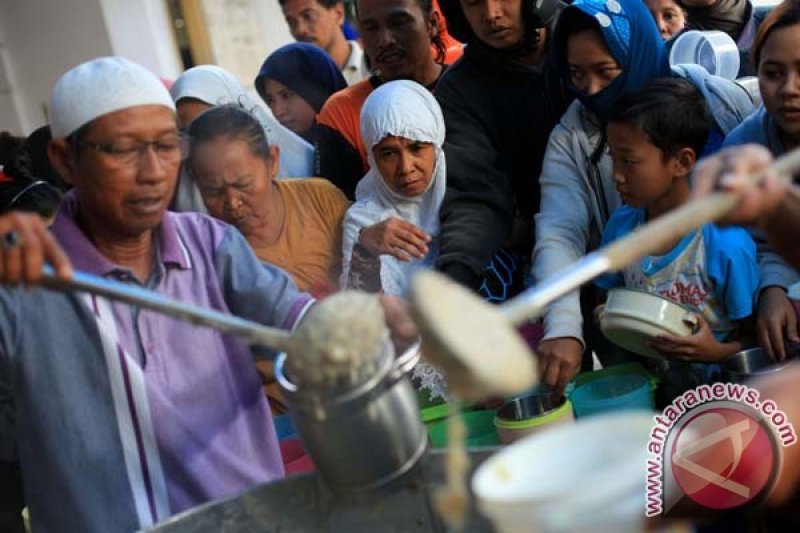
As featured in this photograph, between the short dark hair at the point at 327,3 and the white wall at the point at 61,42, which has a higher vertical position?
the white wall at the point at 61,42

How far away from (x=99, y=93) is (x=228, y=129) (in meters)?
0.90

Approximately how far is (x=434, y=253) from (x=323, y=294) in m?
0.33

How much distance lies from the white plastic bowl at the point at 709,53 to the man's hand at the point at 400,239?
106 cm

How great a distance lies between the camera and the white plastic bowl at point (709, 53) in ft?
8.88

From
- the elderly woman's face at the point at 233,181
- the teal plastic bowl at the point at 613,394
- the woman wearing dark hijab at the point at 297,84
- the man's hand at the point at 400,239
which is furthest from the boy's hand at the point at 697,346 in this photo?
the woman wearing dark hijab at the point at 297,84

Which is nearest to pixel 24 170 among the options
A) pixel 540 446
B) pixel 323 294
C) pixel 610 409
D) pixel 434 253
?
pixel 323 294

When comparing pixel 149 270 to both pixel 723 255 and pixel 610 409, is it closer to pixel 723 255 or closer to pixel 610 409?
pixel 610 409

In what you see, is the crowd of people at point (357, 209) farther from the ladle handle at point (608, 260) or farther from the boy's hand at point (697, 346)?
the ladle handle at point (608, 260)

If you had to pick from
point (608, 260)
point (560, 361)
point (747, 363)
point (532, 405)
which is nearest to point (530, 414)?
point (532, 405)

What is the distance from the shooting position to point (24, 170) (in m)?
3.18

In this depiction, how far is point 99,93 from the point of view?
1520mm

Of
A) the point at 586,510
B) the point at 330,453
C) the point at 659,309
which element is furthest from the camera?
the point at 659,309

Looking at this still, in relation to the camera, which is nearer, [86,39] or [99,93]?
[99,93]

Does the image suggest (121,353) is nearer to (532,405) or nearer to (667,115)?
(532,405)
